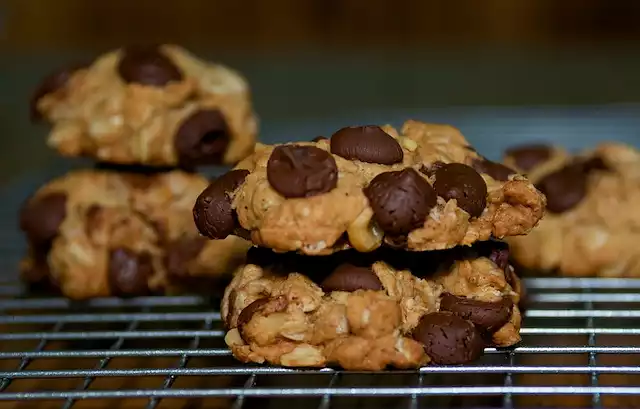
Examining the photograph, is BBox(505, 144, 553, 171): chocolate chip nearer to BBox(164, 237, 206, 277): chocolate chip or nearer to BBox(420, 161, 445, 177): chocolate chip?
BBox(420, 161, 445, 177): chocolate chip

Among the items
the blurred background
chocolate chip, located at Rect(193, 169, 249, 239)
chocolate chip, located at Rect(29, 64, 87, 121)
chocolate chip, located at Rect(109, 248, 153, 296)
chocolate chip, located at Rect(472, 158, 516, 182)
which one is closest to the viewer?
chocolate chip, located at Rect(193, 169, 249, 239)

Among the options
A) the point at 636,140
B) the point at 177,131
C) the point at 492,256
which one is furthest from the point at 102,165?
the point at 636,140

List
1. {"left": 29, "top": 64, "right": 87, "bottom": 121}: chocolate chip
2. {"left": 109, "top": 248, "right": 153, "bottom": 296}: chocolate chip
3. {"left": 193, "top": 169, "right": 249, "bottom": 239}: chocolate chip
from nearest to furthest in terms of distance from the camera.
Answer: {"left": 193, "top": 169, "right": 249, "bottom": 239}: chocolate chip → {"left": 109, "top": 248, "right": 153, "bottom": 296}: chocolate chip → {"left": 29, "top": 64, "right": 87, "bottom": 121}: chocolate chip

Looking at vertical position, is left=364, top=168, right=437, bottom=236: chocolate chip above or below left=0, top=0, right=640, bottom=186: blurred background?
above

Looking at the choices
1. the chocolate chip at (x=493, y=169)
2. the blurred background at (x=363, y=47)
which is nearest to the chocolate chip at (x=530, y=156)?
the chocolate chip at (x=493, y=169)

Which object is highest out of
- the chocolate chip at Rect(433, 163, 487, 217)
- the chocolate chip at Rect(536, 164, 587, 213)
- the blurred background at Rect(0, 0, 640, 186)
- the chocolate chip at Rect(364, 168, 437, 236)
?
the chocolate chip at Rect(364, 168, 437, 236)

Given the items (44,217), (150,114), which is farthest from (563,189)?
(44,217)

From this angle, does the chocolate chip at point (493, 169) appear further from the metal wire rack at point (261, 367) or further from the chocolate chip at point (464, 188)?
the metal wire rack at point (261, 367)

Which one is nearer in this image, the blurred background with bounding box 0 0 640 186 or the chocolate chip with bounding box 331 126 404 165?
the chocolate chip with bounding box 331 126 404 165

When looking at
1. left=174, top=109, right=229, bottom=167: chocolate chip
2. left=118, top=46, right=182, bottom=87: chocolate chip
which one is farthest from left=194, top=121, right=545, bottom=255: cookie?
left=118, top=46, right=182, bottom=87: chocolate chip
